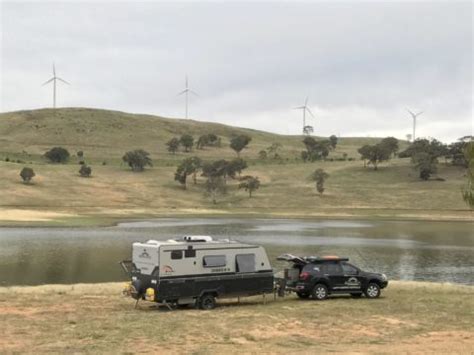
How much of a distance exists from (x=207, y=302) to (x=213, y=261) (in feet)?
5.37

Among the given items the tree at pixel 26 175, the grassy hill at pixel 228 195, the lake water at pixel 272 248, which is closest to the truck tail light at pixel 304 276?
the lake water at pixel 272 248

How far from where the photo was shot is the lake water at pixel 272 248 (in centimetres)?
4000

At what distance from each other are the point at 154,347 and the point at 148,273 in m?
7.58

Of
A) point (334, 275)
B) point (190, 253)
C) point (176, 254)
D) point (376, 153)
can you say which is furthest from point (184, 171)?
point (176, 254)

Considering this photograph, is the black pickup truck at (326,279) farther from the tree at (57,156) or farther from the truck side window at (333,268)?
the tree at (57,156)

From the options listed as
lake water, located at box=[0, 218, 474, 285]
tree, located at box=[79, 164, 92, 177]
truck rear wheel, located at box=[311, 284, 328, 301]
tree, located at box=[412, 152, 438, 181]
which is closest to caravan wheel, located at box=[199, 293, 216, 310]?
truck rear wheel, located at box=[311, 284, 328, 301]

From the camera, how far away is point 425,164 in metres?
152

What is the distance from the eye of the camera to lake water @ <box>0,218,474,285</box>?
40.0 metres

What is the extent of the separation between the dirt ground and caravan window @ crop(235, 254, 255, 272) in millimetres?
1526

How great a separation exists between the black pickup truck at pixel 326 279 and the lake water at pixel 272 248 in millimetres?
11909

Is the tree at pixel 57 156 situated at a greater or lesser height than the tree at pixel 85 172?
greater

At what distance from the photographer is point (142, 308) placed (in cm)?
2522

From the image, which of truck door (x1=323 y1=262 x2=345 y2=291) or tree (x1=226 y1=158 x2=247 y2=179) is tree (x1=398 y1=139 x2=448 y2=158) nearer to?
tree (x1=226 y1=158 x2=247 y2=179)

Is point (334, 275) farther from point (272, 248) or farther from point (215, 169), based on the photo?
point (215, 169)
